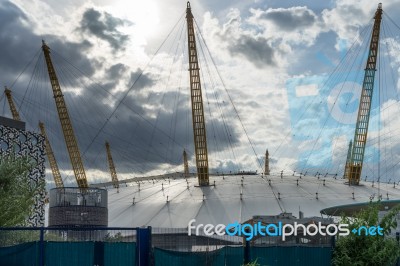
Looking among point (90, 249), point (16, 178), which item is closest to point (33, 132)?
point (16, 178)

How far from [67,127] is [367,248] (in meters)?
98.3

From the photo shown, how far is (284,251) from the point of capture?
27.6 m

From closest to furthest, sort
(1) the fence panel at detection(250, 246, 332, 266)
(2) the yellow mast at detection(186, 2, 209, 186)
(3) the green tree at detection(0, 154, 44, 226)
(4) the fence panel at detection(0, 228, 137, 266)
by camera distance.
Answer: (4) the fence panel at detection(0, 228, 137, 266) → (1) the fence panel at detection(250, 246, 332, 266) → (3) the green tree at detection(0, 154, 44, 226) → (2) the yellow mast at detection(186, 2, 209, 186)

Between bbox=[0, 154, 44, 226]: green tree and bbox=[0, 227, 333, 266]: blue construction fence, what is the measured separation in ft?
8.82

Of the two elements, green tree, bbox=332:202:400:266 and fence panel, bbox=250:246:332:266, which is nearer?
fence panel, bbox=250:246:332:266

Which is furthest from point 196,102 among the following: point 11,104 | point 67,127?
point 11,104

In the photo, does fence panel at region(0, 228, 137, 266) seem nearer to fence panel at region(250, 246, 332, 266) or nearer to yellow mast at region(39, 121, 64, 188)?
fence panel at region(250, 246, 332, 266)

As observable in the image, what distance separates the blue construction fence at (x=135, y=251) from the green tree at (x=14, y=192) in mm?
→ 2687

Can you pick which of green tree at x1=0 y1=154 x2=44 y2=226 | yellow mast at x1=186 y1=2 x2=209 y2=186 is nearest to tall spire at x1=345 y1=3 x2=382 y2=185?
yellow mast at x1=186 y1=2 x2=209 y2=186

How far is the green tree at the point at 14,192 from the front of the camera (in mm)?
29755

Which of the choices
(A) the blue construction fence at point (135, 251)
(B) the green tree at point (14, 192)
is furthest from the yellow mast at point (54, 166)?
(A) the blue construction fence at point (135, 251)

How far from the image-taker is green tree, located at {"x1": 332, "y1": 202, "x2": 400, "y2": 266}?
28734mm

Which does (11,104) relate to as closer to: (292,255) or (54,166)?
(54,166)

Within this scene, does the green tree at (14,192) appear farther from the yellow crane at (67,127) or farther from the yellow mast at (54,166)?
→ the yellow mast at (54,166)
